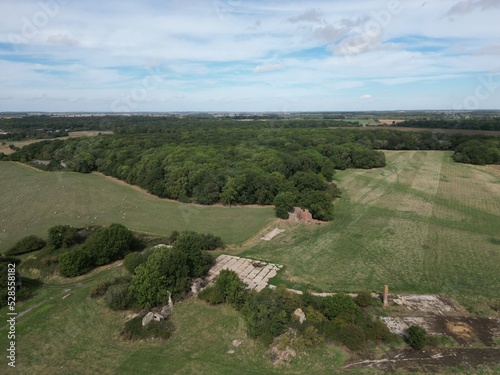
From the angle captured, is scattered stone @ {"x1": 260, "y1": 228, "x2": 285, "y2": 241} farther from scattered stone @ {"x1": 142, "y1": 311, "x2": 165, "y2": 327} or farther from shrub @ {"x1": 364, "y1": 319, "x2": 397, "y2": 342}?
shrub @ {"x1": 364, "y1": 319, "x2": 397, "y2": 342}

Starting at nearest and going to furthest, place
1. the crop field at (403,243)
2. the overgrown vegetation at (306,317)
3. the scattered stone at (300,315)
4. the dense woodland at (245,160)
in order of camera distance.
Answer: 1. the overgrown vegetation at (306,317)
2. the scattered stone at (300,315)
3. the crop field at (403,243)
4. the dense woodland at (245,160)

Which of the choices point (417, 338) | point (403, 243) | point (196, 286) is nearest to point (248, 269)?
point (196, 286)

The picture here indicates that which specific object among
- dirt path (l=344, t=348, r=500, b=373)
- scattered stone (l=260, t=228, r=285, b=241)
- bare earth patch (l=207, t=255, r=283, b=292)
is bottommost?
dirt path (l=344, t=348, r=500, b=373)

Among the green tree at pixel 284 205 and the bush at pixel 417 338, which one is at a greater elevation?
the green tree at pixel 284 205

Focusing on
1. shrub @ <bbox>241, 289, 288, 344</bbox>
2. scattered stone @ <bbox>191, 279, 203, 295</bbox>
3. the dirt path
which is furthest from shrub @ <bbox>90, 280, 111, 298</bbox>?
the dirt path

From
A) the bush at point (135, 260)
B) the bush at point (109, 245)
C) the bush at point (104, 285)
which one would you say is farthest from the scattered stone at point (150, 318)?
the bush at point (109, 245)

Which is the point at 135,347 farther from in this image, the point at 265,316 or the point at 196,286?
the point at 265,316

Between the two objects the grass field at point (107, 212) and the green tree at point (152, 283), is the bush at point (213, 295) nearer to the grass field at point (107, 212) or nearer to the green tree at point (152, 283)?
the green tree at point (152, 283)

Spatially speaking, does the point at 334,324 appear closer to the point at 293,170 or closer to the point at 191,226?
the point at 191,226
